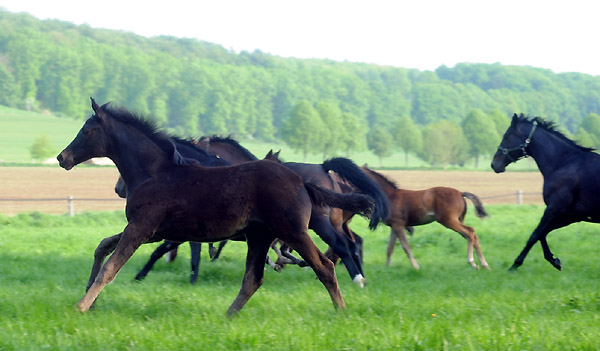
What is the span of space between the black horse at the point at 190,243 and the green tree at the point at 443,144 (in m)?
94.8

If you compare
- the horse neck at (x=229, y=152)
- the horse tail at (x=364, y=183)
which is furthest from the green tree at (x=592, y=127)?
the horse tail at (x=364, y=183)

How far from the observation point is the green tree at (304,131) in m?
104

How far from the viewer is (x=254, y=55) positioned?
192750mm

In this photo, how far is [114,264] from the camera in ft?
19.7

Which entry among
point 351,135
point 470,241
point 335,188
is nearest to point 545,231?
point 470,241

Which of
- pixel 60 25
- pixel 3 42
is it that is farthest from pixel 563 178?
pixel 60 25

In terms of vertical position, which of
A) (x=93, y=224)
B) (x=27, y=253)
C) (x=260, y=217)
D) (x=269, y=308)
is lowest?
(x=93, y=224)

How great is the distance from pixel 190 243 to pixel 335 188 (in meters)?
2.14

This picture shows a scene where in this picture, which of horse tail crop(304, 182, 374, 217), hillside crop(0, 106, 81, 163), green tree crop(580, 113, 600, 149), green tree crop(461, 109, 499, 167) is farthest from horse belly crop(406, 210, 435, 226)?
green tree crop(580, 113, 600, 149)

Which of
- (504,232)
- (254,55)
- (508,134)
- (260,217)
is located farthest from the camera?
(254,55)

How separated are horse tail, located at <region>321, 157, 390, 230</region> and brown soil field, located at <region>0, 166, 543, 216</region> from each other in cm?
1905

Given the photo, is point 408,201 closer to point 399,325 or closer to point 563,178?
point 563,178

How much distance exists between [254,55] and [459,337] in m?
191

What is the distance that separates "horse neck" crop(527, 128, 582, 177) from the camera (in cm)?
1046
